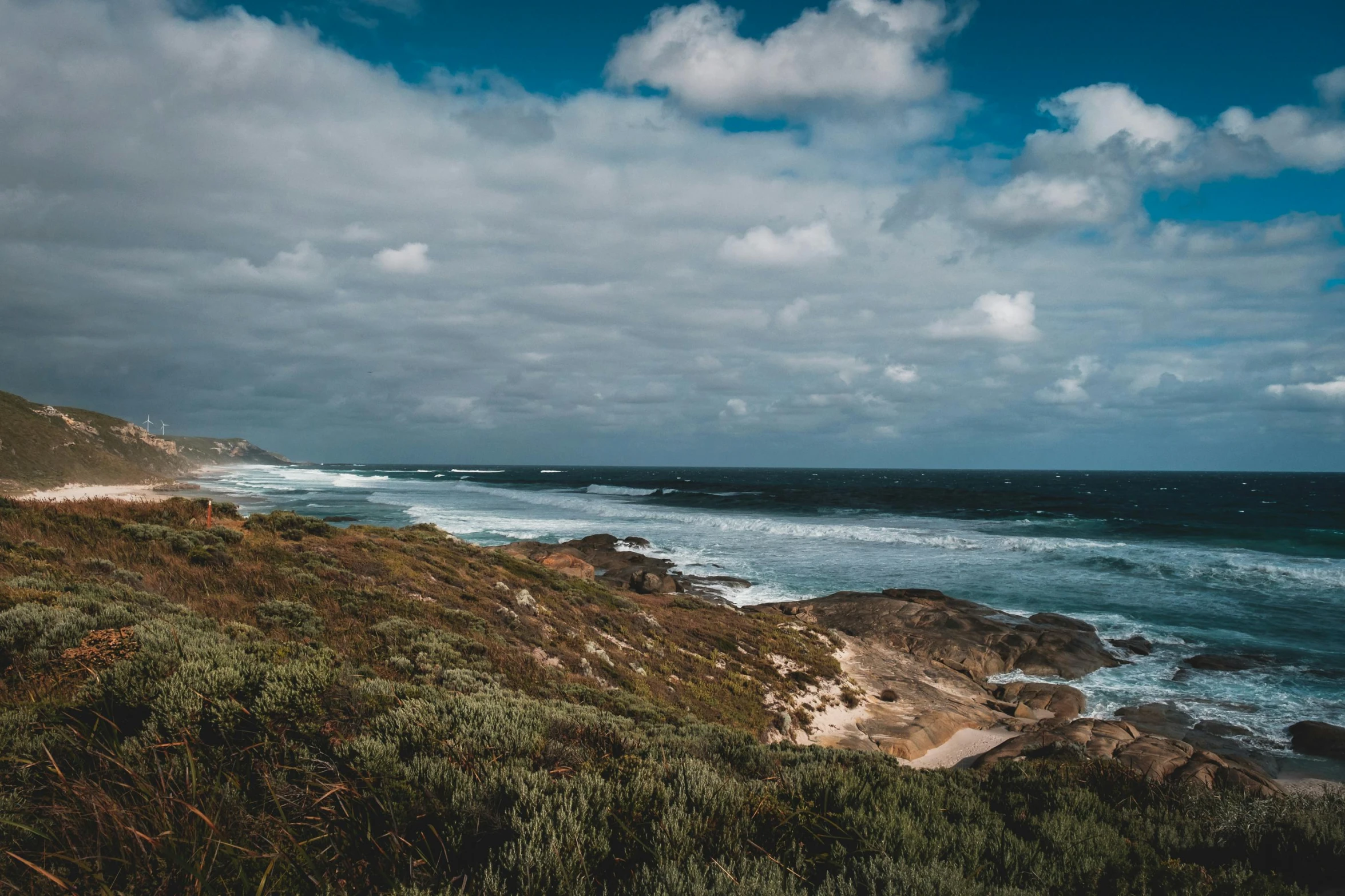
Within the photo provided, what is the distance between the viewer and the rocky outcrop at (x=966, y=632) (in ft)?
70.7

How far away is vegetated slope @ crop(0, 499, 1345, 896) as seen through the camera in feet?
12.0

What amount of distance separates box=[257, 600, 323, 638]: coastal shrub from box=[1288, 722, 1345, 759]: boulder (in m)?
21.2

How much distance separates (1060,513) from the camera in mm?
66562

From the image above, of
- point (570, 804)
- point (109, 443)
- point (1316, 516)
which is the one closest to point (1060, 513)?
point (1316, 516)

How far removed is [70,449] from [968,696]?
9877cm

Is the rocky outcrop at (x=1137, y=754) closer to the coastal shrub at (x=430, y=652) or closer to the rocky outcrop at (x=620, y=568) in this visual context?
the coastal shrub at (x=430, y=652)

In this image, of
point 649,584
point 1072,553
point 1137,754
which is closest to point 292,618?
point 1137,754

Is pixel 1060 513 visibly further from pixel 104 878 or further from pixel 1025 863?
pixel 104 878

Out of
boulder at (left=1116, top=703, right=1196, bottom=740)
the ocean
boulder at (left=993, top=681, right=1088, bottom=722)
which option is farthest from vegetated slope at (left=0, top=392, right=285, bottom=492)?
boulder at (left=1116, top=703, right=1196, bottom=740)

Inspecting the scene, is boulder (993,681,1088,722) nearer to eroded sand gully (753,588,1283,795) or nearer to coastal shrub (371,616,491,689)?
eroded sand gully (753,588,1283,795)

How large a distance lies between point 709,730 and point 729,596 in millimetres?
22053

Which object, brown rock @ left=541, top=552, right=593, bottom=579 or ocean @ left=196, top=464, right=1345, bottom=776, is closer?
ocean @ left=196, top=464, right=1345, bottom=776

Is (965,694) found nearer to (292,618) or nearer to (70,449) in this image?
(292,618)

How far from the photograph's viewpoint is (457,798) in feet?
14.0
